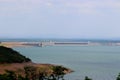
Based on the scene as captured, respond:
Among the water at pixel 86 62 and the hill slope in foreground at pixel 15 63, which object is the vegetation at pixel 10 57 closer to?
the hill slope in foreground at pixel 15 63

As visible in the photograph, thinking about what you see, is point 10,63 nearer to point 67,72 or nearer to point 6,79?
point 67,72

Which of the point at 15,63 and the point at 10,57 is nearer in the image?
the point at 15,63

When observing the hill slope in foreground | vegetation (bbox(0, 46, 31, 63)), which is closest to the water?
the hill slope in foreground

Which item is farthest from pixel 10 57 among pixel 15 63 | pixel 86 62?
pixel 86 62

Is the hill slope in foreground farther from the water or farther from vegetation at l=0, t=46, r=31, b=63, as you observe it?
the water

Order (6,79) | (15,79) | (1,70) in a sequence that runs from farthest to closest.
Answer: (1,70) → (15,79) → (6,79)

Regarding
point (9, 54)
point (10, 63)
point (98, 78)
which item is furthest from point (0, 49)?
point (98, 78)

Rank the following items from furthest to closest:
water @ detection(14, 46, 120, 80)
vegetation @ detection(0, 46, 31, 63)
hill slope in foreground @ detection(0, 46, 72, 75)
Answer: vegetation @ detection(0, 46, 31, 63), hill slope in foreground @ detection(0, 46, 72, 75), water @ detection(14, 46, 120, 80)

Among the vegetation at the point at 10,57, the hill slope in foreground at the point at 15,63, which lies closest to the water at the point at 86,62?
the hill slope in foreground at the point at 15,63

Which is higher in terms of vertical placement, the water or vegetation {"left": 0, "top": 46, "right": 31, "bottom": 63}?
vegetation {"left": 0, "top": 46, "right": 31, "bottom": 63}

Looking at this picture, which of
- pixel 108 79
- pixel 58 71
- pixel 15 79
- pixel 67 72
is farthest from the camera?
pixel 67 72

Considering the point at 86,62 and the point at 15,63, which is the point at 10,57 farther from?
the point at 86,62
